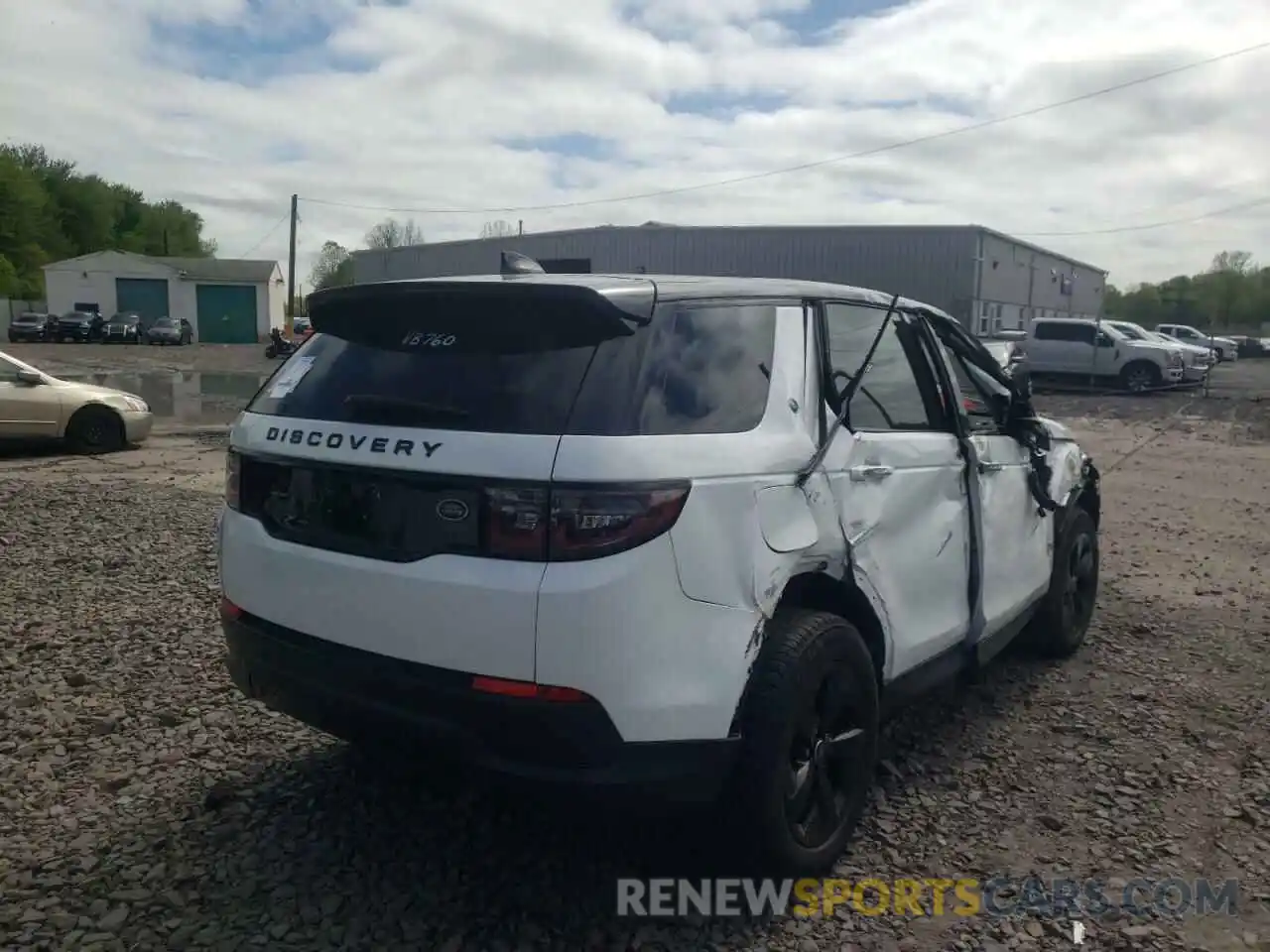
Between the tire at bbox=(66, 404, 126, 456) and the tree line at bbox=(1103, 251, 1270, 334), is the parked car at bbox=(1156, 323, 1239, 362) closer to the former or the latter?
the tree line at bbox=(1103, 251, 1270, 334)

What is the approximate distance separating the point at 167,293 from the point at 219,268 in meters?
4.80

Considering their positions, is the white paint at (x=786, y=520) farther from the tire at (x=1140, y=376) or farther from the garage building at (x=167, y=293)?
the garage building at (x=167, y=293)

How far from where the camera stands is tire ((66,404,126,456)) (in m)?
12.4

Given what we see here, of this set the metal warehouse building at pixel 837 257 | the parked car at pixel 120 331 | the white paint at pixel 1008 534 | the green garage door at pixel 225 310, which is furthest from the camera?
the green garage door at pixel 225 310

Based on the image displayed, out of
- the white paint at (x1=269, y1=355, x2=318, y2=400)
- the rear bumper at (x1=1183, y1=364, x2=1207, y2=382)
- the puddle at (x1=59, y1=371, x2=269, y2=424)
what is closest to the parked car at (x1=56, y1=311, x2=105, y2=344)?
the puddle at (x1=59, y1=371, x2=269, y2=424)

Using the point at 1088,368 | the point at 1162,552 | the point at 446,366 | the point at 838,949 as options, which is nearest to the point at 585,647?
the point at 446,366

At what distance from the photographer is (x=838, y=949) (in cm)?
285

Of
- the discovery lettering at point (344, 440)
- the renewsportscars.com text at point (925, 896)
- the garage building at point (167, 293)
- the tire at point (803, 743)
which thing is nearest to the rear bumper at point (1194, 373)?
the renewsportscars.com text at point (925, 896)

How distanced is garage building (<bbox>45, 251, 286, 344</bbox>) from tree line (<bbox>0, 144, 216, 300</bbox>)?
768 centimetres

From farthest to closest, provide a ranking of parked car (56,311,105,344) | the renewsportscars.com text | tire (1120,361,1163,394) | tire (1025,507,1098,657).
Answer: parked car (56,311,105,344) → tire (1120,361,1163,394) → tire (1025,507,1098,657) → the renewsportscars.com text

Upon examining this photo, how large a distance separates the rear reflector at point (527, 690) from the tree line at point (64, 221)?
7863 centimetres

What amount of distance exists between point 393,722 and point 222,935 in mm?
763

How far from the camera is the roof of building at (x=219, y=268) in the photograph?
6588 cm

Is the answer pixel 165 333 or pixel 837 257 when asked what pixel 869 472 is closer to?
pixel 837 257
